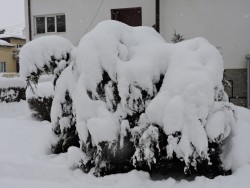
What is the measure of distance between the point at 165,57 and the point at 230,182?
1918 mm

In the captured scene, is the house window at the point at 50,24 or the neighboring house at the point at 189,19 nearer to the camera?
the neighboring house at the point at 189,19

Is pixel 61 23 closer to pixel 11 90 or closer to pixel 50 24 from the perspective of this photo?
pixel 50 24

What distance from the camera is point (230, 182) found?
4.04m

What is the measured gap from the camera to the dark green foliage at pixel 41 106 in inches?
354

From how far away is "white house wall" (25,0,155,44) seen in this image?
12008 millimetres

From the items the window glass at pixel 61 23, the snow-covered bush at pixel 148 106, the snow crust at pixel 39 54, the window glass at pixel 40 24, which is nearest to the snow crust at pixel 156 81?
the snow-covered bush at pixel 148 106

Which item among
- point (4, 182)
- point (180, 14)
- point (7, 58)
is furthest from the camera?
point (7, 58)

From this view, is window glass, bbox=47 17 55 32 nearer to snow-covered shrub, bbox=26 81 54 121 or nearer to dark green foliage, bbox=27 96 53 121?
snow-covered shrub, bbox=26 81 54 121

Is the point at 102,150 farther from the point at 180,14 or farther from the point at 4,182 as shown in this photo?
the point at 180,14

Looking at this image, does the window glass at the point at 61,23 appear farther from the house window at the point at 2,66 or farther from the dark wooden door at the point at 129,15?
the house window at the point at 2,66

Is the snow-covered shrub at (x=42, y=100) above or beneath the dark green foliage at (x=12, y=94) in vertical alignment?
above

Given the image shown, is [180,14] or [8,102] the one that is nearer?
[180,14]

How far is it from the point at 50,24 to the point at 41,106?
18.2 ft

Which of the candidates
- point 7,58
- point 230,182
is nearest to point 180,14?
point 230,182
